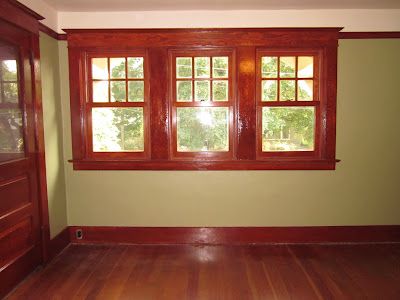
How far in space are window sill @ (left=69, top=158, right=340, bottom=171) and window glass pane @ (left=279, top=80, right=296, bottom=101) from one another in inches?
28.8

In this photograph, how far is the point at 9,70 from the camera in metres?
2.69

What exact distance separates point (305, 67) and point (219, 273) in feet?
8.07

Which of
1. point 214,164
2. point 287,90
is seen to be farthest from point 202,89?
point 287,90

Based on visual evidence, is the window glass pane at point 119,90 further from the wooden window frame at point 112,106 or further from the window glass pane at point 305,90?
the window glass pane at point 305,90

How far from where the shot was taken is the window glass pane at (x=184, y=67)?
11.9 ft

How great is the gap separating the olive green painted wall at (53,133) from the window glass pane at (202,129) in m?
1.37

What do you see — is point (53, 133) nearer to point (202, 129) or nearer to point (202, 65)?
point (202, 129)

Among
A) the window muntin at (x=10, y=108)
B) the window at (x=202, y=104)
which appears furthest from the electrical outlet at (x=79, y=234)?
the window at (x=202, y=104)

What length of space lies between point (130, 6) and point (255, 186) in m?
2.46

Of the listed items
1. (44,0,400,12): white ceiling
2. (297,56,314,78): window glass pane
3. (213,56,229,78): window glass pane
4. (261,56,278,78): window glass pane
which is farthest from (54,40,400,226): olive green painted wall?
(213,56,229,78): window glass pane

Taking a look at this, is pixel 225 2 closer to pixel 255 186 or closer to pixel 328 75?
pixel 328 75

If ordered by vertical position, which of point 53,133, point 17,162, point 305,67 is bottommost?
point 17,162

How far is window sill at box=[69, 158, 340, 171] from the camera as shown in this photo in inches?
142

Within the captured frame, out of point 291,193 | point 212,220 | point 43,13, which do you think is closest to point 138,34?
point 43,13
